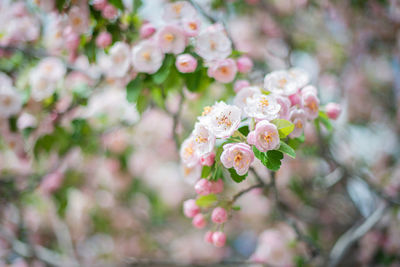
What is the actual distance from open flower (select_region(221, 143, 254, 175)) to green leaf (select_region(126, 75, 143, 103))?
0.50 metres

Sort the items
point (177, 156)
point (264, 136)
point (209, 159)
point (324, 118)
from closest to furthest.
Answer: point (264, 136)
point (209, 159)
point (324, 118)
point (177, 156)

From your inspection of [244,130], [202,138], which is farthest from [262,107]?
[202,138]

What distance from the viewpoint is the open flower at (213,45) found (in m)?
1.11

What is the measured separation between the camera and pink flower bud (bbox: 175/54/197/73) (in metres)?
1.08

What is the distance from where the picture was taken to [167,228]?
299cm

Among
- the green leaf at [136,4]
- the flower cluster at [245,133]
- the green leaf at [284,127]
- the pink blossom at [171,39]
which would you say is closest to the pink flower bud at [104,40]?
the green leaf at [136,4]

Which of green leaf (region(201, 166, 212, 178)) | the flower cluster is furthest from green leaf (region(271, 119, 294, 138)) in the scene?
green leaf (region(201, 166, 212, 178))

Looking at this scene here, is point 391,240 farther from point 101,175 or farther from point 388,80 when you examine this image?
point 101,175

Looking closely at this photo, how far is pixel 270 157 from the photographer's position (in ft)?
2.79

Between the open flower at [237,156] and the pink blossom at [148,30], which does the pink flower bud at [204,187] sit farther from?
the pink blossom at [148,30]

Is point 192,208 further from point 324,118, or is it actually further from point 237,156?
point 324,118

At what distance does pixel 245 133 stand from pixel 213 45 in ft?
1.22

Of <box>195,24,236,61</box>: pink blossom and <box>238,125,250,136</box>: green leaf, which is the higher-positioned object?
<box>195,24,236,61</box>: pink blossom

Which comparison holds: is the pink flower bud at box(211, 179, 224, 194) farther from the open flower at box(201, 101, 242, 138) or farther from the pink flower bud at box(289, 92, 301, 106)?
the pink flower bud at box(289, 92, 301, 106)
